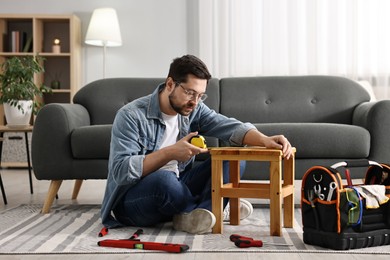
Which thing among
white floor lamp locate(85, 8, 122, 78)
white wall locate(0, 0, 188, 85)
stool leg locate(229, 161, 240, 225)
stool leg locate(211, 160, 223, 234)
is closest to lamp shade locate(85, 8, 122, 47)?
white floor lamp locate(85, 8, 122, 78)

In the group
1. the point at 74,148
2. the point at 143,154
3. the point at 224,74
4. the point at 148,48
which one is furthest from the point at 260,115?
the point at 148,48

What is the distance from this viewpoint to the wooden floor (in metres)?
2.00

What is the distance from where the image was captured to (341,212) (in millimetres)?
2051

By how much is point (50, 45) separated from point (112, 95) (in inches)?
106

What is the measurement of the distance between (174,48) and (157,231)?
390 cm

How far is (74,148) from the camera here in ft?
10.4

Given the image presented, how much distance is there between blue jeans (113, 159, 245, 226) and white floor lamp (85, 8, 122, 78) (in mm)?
3354

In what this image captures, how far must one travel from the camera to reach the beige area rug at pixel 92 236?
6.92 feet

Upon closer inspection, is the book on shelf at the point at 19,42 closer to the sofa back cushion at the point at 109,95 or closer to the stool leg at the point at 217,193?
the sofa back cushion at the point at 109,95

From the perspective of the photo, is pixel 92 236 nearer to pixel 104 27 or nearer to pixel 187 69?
pixel 187 69

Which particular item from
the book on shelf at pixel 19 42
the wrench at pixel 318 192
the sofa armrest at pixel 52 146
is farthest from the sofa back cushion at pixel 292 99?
the book on shelf at pixel 19 42

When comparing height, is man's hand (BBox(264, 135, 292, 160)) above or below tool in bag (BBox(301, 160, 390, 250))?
above

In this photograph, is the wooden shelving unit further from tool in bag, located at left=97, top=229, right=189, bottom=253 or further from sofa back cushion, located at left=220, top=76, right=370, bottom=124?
tool in bag, located at left=97, top=229, right=189, bottom=253

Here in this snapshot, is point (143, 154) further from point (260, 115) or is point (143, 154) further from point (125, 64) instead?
point (125, 64)
